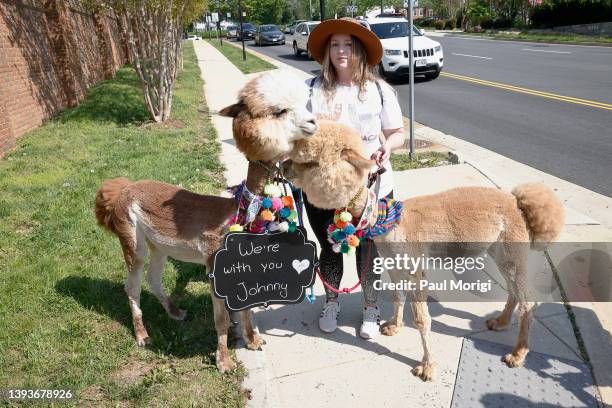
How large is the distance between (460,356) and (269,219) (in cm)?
162

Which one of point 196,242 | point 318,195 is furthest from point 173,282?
point 318,195

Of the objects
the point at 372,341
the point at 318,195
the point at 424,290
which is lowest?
the point at 372,341

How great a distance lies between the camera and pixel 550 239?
8.65 feet

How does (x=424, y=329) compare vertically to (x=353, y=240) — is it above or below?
below

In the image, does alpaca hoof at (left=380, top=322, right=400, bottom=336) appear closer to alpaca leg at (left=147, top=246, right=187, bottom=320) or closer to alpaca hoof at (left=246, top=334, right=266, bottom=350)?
alpaca hoof at (left=246, top=334, right=266, bottom=350)

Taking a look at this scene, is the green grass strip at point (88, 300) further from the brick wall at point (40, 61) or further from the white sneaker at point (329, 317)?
the brick wall at point (40, 61)

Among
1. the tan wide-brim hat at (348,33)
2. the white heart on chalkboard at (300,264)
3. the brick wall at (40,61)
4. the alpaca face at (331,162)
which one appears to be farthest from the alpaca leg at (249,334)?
the brick wall at (40,61)

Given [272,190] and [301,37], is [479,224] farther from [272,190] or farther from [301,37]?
[301,37]

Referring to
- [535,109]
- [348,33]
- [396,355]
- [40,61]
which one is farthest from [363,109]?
[40,61]

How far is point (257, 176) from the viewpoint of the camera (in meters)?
2.57

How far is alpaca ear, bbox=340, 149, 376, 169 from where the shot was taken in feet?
7.25

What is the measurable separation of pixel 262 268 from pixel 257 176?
0.61 meters

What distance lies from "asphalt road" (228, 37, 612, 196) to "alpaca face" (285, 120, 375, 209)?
4625 millimetres

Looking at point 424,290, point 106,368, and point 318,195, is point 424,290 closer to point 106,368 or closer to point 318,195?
point 318,195
